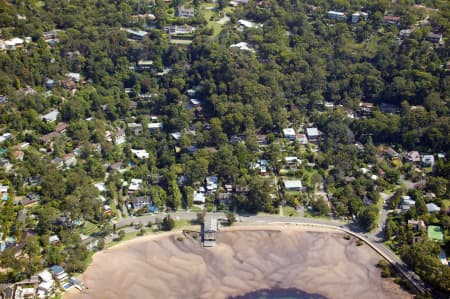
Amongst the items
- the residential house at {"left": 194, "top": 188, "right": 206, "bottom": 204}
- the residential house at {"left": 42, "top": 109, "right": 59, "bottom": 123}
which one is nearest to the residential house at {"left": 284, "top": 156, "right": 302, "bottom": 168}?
the residential house at {"left": 194, "top": 188, "right": 206, "bottom": 204}

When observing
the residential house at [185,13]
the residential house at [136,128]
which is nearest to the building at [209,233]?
the residential house at [136,128]

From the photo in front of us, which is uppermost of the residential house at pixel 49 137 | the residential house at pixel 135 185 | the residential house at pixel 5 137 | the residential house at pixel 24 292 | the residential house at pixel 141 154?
the residential house at pixel 5 137

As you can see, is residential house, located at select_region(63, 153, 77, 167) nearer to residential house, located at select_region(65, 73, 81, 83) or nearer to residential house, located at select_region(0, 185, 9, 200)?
residential house, located at select_region(0, 185, 9, 200)

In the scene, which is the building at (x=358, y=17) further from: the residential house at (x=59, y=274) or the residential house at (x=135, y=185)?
the residential house at (x=59, y=274)

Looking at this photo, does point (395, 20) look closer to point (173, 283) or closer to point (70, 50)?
point (70, 50)

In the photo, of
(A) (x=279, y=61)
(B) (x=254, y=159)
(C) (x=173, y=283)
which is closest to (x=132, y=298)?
(C) (x=173, y=283)

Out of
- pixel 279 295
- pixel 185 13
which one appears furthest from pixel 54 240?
pixel 185 13
